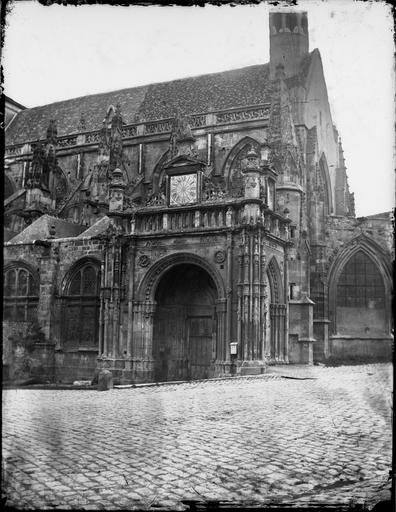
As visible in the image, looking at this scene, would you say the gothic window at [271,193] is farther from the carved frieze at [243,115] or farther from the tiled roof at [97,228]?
the carved frieze at [243,115]

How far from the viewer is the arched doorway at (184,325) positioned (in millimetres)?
22609

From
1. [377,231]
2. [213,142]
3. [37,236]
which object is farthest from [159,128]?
[377,231]

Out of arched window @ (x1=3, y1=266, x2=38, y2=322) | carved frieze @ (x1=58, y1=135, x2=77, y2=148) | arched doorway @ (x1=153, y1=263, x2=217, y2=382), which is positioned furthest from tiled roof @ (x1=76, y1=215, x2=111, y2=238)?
carved frieze @ (x1=58, y1=135, x2=77, y2=148)

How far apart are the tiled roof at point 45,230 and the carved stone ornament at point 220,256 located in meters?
10.4

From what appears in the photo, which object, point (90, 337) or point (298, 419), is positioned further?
point (90, 337)

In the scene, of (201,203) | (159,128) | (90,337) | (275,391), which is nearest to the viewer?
(275,391)

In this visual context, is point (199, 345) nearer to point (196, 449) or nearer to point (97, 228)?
point (97, 228)

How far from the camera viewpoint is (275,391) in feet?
45.6

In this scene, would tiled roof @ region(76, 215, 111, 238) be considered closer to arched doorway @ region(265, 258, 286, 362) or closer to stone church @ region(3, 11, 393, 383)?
stone church @ region(3, 11, 393, 383)

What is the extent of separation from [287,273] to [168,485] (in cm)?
1861

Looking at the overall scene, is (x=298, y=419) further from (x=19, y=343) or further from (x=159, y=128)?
(x=159, y=128)

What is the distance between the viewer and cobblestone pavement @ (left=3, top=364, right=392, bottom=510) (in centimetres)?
552

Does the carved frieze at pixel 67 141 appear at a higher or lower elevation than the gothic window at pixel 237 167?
higher

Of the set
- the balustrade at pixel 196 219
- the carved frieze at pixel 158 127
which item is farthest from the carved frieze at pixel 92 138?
A: the balustrade at pixel 196 219
